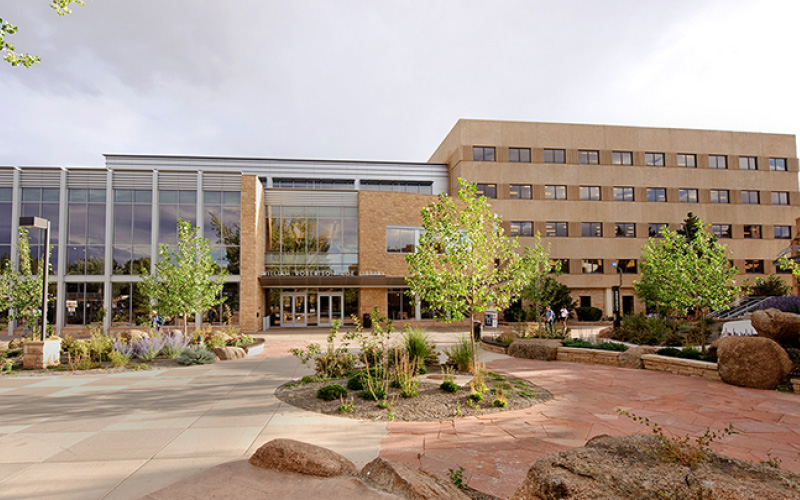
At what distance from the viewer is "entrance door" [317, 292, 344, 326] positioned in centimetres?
3134

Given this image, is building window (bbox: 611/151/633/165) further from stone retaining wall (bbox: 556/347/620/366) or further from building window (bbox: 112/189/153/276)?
building window (bbox: 112/189/153/276)

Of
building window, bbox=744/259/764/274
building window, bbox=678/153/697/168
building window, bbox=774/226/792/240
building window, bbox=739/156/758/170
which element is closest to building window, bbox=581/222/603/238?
building window, bbox=678/153/697/168

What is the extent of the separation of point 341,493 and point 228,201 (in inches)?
1080

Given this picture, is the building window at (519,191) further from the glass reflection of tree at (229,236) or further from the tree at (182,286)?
the tree at (182,286)

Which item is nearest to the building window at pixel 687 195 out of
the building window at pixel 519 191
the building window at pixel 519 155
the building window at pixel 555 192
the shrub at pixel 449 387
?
the building window at pixel 555 192

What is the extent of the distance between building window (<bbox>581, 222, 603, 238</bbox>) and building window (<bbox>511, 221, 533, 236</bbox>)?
495 cm

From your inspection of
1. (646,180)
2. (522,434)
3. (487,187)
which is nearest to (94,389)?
(522,434)

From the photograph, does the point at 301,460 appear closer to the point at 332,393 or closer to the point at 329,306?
the point at 332,393

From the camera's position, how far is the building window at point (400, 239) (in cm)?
3130

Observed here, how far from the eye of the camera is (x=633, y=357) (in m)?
12.7

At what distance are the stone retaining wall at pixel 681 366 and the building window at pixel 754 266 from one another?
37833 mm

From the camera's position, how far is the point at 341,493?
159 inches

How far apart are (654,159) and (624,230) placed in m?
7.28

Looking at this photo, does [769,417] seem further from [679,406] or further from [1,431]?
[1,431]
